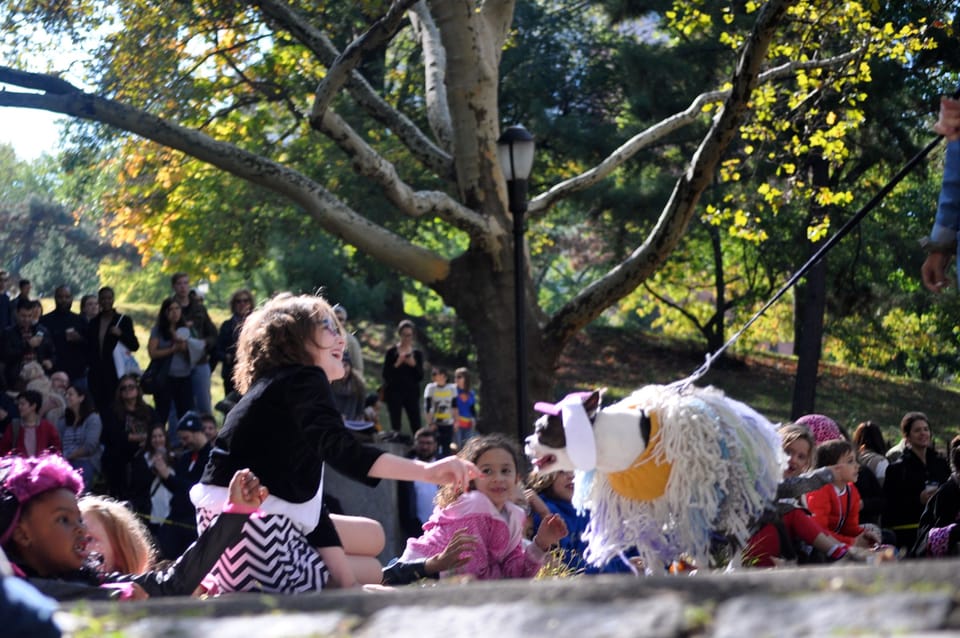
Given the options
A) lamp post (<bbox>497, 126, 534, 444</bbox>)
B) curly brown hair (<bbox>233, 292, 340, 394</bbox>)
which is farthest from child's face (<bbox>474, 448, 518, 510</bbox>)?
lamp post (<bbox>497, 126, 534, 444</bbox>)

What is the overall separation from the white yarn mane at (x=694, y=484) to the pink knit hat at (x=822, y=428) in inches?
125

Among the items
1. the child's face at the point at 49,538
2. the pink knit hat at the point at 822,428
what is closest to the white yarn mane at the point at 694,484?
the child's face at the point at 49,538

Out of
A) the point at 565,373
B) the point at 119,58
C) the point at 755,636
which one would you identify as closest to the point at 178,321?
the point at 119,58

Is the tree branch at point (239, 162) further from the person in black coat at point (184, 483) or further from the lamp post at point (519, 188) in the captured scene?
the person in black coat at point (184, 483)

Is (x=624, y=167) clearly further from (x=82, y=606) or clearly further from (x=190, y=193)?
(x=82, y=606)

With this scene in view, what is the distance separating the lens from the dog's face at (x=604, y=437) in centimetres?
421

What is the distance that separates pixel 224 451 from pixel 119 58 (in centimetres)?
875

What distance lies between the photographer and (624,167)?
2167 centimetres

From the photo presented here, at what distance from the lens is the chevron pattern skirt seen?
14.3 feet

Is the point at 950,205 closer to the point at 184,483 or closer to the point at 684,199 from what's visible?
the point at 184,483

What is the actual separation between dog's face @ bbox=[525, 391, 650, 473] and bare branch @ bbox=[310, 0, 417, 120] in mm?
6801

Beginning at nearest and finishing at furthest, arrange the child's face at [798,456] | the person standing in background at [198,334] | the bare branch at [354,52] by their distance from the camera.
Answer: the child's face at [798,456]
the bare branch at [354,52]
the person standing in background at [198,334]

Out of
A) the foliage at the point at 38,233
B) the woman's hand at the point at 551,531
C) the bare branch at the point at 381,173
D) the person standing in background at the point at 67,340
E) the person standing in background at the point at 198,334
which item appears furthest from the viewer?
the foliage at the point at 38,233

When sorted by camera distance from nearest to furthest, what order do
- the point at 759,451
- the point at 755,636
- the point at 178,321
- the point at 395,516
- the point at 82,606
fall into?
the point at 755,636 → the point at 82,606 → the point at 759,451 → the point at 395,516 → the point at 178,321
